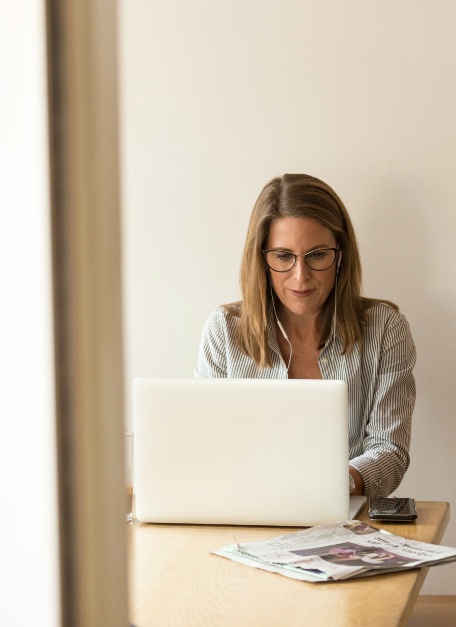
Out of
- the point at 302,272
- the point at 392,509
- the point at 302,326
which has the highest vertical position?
the point at 302,272

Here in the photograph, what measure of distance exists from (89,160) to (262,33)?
241cm

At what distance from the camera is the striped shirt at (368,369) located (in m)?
2.05

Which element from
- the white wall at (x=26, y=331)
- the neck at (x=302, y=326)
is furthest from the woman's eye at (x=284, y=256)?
the white wall at (x=26, y=331)

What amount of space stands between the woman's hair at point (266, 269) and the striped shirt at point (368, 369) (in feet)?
0.08

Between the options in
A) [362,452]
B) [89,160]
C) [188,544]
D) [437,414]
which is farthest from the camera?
[437,414]

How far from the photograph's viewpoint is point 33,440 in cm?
26

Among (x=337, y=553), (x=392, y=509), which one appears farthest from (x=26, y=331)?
(x=392, y=509)

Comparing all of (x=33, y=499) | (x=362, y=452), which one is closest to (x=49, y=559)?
(x=33, y=499)

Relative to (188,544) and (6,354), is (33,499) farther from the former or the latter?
(188,544)

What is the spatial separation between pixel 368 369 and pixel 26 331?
1.99 metres

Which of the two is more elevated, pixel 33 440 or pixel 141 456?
pixel 33 440

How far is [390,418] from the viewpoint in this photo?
2.05m

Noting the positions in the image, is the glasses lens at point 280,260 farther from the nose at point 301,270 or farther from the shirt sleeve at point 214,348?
the shirt sleeve at point 214,348

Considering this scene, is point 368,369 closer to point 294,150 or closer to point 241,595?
point 294,150
